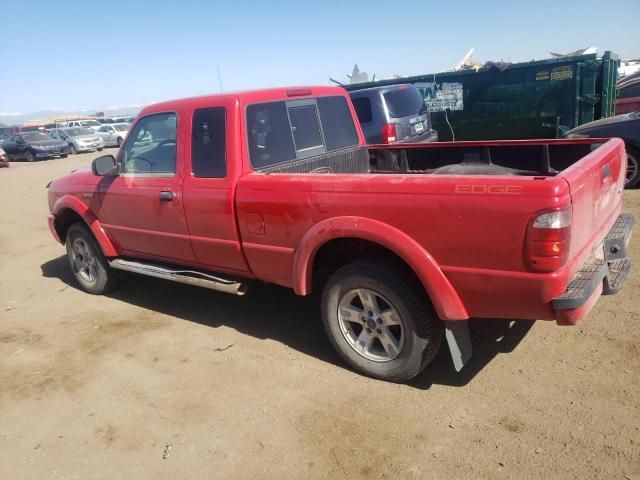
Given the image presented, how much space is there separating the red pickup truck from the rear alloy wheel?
406cm

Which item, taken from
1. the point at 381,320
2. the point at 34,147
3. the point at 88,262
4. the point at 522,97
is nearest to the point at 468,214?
the point at 381,320

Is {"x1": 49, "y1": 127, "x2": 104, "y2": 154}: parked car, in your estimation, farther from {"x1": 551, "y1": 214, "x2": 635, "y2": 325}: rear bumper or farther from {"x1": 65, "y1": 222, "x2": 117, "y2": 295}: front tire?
{"x1": 551, "y1": 214, "x2": 635, "y2": 325}: rear bumper

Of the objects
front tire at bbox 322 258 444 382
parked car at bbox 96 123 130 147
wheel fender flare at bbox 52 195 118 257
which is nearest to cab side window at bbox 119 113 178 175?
wheel fender flare at bbox 52 195 118 257

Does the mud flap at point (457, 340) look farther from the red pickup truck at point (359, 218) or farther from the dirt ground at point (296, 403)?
the dirt ground at point (296, 403)

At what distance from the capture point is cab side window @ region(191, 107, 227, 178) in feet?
12.8

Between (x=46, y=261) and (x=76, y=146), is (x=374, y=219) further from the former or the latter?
(x=76, y=146)

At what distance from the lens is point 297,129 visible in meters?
4.32

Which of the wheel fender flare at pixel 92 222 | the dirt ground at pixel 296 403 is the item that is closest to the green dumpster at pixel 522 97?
the dirt ground at pixel 296 403

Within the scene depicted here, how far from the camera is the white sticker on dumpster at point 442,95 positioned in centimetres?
1280

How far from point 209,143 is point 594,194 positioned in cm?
265

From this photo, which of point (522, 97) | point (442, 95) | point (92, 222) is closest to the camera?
point (92, 222)

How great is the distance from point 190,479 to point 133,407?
91cm

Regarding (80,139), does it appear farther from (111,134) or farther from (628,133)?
(628,133)

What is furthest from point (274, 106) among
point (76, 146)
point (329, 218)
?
point (76, 146)
